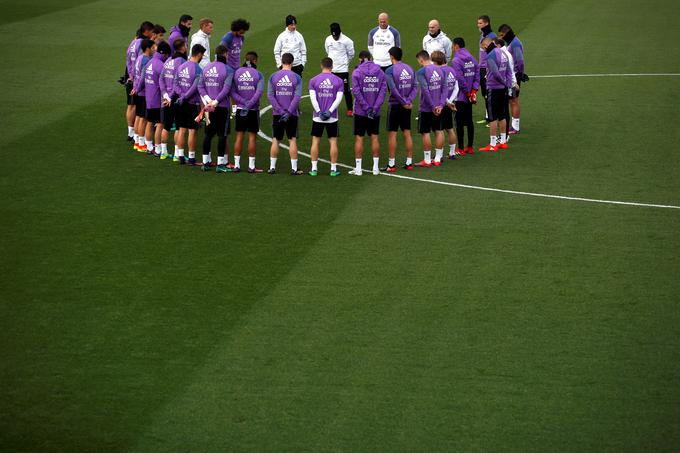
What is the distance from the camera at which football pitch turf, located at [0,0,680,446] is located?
1118cm

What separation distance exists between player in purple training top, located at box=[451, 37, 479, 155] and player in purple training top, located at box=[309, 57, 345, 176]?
3.05 m

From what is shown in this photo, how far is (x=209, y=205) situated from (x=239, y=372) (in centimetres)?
660

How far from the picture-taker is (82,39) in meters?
33.6

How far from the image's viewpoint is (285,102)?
20.1 m

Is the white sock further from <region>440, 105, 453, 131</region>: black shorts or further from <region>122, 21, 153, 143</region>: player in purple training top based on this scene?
<region>122, 21, 153, 143</region>: player in purple training top

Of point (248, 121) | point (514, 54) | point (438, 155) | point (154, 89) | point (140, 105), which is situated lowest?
point (438, 155)

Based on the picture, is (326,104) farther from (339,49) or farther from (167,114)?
(339,49)

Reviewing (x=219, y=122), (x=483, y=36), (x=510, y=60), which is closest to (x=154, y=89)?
(x=219, y=122)

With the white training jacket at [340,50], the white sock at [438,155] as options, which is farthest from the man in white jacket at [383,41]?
the white sock at [438,155]

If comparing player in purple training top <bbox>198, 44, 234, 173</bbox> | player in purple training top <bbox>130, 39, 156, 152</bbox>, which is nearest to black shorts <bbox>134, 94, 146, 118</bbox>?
player in purple training top <bbox>130, 39, 156, 152</bbox>

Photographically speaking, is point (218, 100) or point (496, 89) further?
point (496, 89)

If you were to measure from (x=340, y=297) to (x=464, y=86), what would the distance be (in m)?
8.72

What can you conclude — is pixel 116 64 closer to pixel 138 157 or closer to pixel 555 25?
pixel 138 157

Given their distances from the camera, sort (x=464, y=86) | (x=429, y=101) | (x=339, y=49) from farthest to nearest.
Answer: (x=339, y=49) < (x=464, y=86) < (x=429, y=101)
